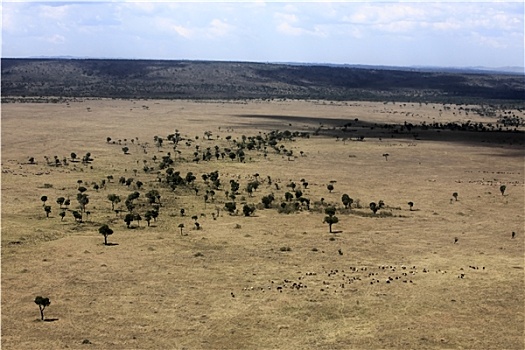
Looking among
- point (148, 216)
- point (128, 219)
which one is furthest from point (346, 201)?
point (128, 219)

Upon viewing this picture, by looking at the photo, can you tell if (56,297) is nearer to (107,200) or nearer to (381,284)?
(381,284)

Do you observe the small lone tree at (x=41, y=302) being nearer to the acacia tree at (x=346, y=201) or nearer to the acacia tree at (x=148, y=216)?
the acacia tree at (x=148, y=216)

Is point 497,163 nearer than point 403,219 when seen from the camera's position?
No

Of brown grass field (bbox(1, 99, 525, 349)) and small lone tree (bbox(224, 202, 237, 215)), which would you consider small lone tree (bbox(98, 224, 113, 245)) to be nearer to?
brown grass field (bbox(1, 99, 525, 349))

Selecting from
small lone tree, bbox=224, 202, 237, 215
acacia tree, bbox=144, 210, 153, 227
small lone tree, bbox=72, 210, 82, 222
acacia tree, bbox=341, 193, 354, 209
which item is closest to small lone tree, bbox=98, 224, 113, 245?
acacia tree, bbox=144, 210, 153, 227

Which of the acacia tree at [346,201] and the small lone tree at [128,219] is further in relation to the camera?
the acacia tree at [346,201]

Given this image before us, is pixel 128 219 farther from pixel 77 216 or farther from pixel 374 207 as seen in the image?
pixel 374 207

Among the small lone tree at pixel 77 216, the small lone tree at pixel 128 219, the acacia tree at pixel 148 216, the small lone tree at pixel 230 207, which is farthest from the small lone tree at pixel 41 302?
the small lone tree at pixel 230 207

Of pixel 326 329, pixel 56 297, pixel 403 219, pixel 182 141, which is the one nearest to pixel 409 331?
pixel 326 329

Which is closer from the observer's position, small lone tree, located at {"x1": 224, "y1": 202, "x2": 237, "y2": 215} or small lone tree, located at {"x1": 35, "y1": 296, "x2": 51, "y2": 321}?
small lone tree, located at {"x1": 35, "y1": 296, "x2": 51, "y2": 321}
